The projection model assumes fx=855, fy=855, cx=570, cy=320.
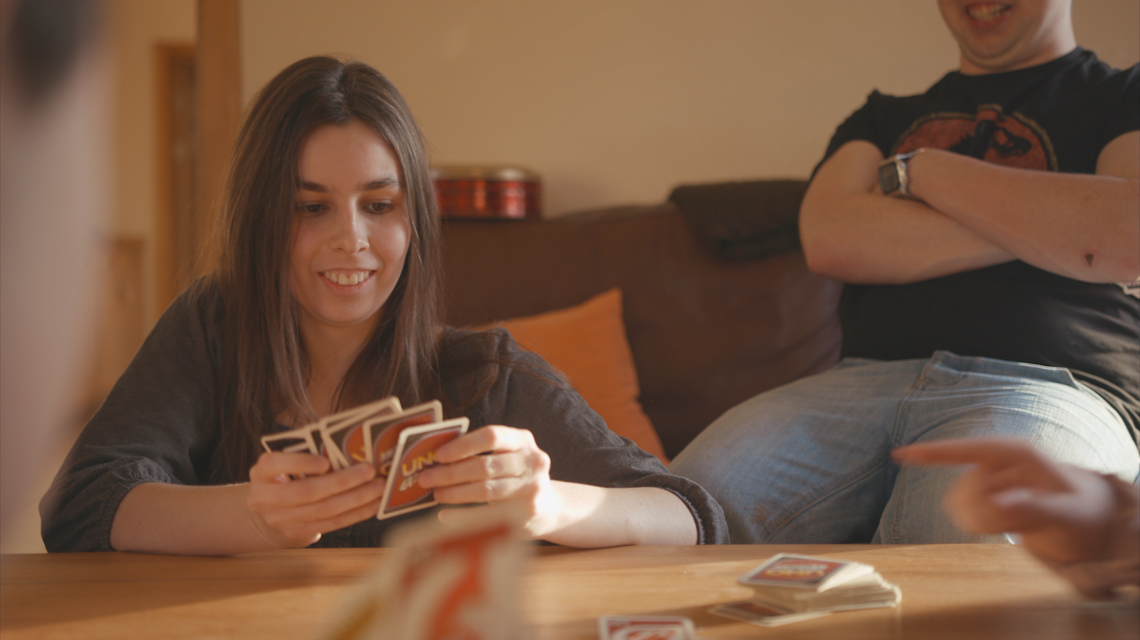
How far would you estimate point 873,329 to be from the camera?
1.82 meters

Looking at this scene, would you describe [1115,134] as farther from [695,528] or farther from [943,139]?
[695,528]

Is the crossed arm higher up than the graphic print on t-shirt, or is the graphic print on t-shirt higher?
the graphic print on t-shirt

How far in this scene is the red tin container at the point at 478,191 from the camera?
270cm

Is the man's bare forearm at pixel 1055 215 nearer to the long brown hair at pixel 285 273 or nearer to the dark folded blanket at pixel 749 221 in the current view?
the dark folded blanket at pixel 749 221

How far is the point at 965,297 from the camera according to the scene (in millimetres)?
1721

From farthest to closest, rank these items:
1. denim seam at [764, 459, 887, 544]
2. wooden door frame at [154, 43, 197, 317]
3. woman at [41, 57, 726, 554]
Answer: wooden door frame at [154, 43, 197, 317] → denim seam at [764, 459, 887, 544] → woman at [41, 57, 726, 554]

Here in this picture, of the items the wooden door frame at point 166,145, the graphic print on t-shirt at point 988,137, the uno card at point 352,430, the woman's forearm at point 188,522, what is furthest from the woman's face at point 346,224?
the wooden door frame at point 166,145

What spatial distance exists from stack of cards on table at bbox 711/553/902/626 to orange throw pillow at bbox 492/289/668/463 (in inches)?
55.4

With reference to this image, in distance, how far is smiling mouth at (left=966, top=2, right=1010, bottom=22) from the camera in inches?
70.4

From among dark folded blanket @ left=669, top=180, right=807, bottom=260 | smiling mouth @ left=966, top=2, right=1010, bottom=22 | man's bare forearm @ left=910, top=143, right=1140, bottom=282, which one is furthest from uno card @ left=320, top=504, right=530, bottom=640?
dark folded blanket @ left=669, top=180, right=807, bottom=260

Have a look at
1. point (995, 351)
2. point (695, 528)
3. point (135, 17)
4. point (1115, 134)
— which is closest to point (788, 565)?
point (695, 528)

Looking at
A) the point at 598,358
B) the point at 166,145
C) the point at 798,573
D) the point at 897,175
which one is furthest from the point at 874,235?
the point at 166,145

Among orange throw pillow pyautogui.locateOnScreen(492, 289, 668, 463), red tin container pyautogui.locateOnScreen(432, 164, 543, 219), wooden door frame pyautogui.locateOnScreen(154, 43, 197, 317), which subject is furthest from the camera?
wooden door frame pyautogui.locateOnScreen(154, 43, 197, 317)

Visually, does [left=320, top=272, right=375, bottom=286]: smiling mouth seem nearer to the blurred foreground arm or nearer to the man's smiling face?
the blurred foreground arm
